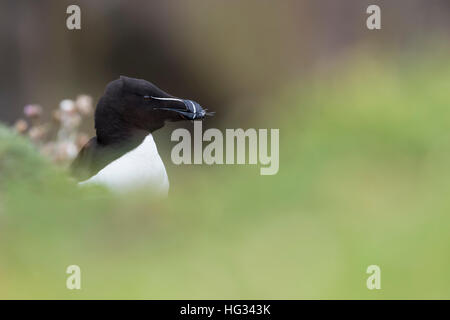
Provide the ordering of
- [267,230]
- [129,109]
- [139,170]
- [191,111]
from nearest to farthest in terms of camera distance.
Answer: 1. [267,230]
2. [139,170]
3. [191,111]
4. [129,109]

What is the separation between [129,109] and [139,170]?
15.1 inches

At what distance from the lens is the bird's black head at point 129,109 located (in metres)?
3.11

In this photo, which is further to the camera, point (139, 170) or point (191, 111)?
point (191, 111)

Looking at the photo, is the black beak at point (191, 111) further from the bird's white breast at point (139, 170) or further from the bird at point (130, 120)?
the bird's white breast at point (139, 170)

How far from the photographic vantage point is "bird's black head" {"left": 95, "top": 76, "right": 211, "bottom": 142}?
311cm

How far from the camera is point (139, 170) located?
2828 millimetres

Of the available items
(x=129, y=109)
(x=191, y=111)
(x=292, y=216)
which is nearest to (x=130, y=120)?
(x=129, y=109)

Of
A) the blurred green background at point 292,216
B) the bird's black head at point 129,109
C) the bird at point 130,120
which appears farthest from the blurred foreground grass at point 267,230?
the bird's black head at point 129,109

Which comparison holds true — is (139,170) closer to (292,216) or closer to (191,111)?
(191,111)

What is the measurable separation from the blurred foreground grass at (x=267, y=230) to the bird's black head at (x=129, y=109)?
178 cm

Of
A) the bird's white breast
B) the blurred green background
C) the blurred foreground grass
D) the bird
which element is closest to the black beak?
the bird

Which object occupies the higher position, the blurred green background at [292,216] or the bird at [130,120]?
the bird at [130,120]

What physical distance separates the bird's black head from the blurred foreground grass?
5.85 ft
